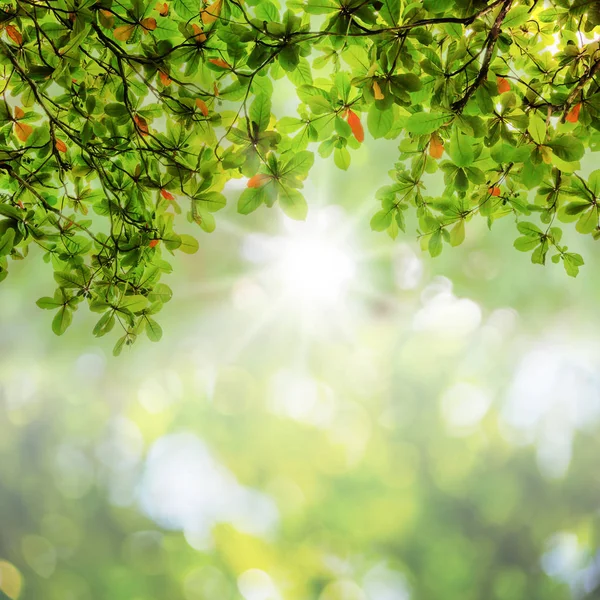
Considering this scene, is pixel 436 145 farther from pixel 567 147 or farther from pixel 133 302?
pixel 133 302

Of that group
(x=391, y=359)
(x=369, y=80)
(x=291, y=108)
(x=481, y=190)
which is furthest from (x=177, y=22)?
(x=391, y=359)

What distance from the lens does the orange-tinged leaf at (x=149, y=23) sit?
5.07 feet

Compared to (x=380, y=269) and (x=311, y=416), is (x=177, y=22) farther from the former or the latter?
(x=311, y=416)

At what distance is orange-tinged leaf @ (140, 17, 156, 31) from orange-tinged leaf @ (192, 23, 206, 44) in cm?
13

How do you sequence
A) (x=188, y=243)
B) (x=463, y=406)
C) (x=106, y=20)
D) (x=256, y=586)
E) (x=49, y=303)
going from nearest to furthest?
(x=106, y=20), (x=49, y=303), (x=188, y=243), (x=256, y=586), (x=463, y=406)

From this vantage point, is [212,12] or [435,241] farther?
[435,241]

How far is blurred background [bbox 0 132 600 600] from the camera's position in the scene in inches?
281

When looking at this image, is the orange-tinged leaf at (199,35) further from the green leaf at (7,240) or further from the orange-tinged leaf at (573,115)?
the orange-tinged leaf at (573,115)

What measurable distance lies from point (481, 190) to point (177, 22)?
3.85 ft

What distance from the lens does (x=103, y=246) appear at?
1.80 meters

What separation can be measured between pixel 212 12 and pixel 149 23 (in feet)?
0.70

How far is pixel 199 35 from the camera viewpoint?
1483 mm

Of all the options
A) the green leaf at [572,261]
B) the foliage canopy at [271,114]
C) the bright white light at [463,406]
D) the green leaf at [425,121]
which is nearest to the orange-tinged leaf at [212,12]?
the foliage canopy at [271,114]

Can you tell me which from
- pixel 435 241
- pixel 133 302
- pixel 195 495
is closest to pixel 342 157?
pixel 435 241
